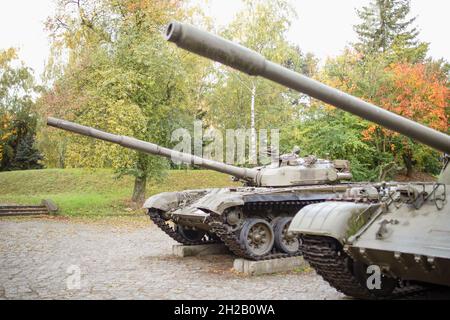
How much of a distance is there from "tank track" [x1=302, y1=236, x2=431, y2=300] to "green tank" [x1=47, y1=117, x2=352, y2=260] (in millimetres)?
2511

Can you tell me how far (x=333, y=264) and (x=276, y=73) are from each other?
316 cm

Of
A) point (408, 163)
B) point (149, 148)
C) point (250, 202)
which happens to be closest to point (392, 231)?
point (250, 202)

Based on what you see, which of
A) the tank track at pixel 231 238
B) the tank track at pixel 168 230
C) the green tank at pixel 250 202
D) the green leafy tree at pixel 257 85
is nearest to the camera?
the tank track at pixel 231 238

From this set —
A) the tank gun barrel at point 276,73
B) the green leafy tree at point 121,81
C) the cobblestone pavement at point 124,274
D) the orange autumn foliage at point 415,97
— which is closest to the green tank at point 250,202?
the cobblestone pavement at point 124,274

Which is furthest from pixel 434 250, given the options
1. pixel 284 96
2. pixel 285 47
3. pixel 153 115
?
pixel 284 96

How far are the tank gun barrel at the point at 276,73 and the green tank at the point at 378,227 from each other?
0.01m

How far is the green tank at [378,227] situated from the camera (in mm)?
4789

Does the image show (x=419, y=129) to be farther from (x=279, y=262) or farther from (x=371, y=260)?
(x=279, y=262)

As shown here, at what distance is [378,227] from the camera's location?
19.8 feet

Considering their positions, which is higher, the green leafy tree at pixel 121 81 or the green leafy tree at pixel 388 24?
the green leafy tree at pixel 388 24

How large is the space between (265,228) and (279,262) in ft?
2.56

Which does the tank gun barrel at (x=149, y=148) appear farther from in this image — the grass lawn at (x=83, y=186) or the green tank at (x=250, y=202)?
the grass lawn at (x=83, y=186)

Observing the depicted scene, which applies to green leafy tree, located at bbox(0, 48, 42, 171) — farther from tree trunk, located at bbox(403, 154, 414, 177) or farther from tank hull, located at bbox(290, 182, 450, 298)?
tank hull, located at bbox(290, 182, 450, 298)

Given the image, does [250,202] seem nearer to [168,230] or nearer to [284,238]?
[284,238]
